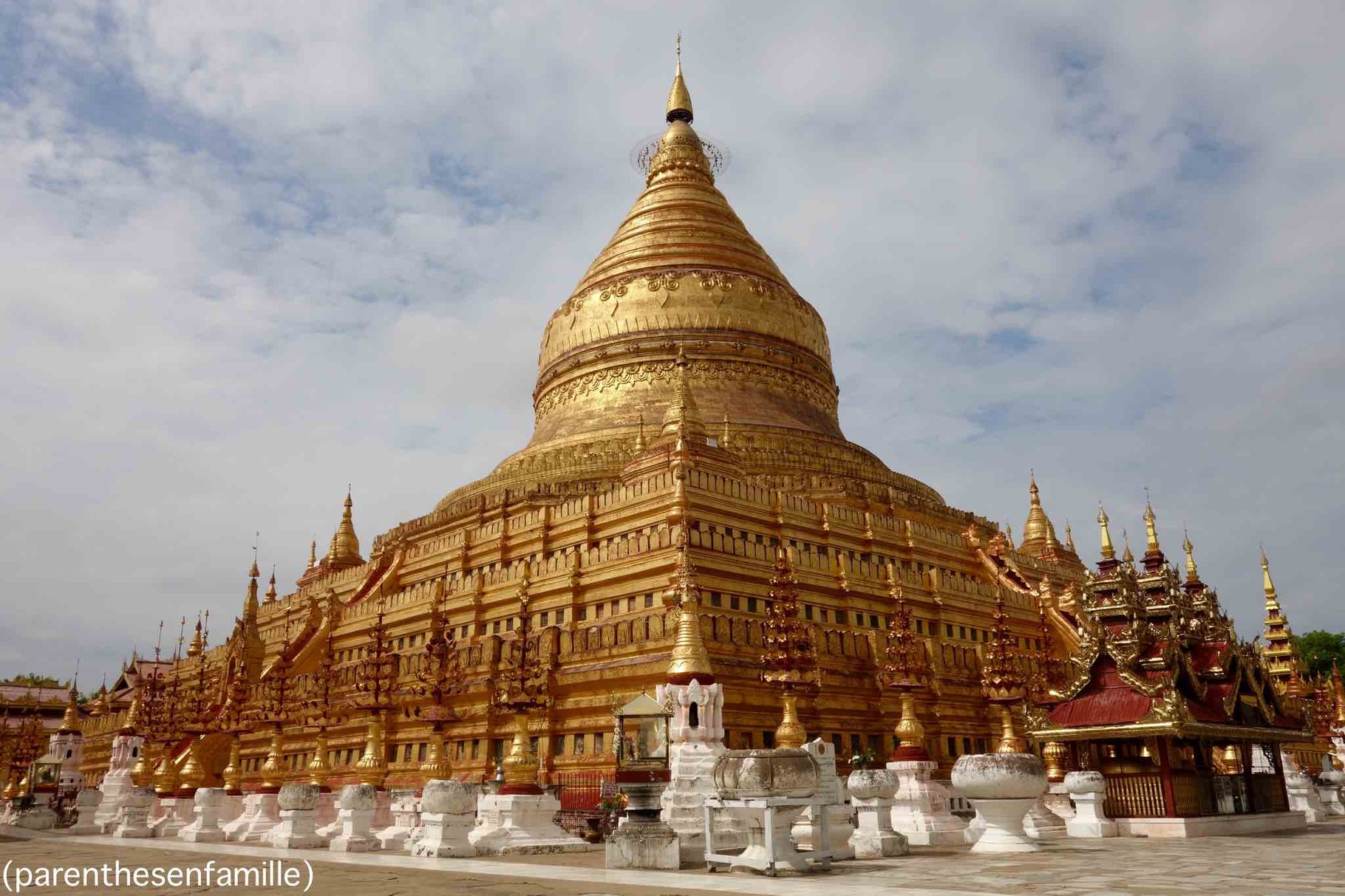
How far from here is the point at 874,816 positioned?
722 inches

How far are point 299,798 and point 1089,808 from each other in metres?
16.6

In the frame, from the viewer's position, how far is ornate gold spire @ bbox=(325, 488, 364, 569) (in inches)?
2160

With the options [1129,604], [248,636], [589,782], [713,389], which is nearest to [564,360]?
[713,389]

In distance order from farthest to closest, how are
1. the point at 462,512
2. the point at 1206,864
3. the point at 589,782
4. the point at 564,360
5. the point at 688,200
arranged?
the point at 688,200
the point at 564,360
the point at 462,512
the point at 589,782
the point at 1206,864

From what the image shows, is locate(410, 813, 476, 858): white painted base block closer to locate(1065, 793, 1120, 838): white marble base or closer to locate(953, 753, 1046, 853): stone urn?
locate(953, 753, 1046, 853): stone urn

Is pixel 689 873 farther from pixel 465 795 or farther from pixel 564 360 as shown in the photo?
pixel 564 360

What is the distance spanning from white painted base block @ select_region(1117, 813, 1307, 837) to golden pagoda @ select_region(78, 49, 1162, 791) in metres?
4.72

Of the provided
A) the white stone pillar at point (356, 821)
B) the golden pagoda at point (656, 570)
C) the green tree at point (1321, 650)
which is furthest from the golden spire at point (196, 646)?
the green tree at point (1321, 650)

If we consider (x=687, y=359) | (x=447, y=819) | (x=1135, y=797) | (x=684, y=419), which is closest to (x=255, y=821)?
(x=447, y=819)

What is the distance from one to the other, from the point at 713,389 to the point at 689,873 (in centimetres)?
3191

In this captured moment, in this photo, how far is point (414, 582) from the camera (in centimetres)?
4244

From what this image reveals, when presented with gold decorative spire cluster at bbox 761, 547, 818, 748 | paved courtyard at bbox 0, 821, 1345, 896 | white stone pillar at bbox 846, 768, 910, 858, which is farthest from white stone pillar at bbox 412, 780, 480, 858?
white stone pillar at bbox 846, 768, 910, 858

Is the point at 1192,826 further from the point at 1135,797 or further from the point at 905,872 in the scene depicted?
the point at 905,872

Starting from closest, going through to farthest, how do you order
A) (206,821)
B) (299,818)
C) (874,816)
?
(874,816), (299,818), (206,821)
